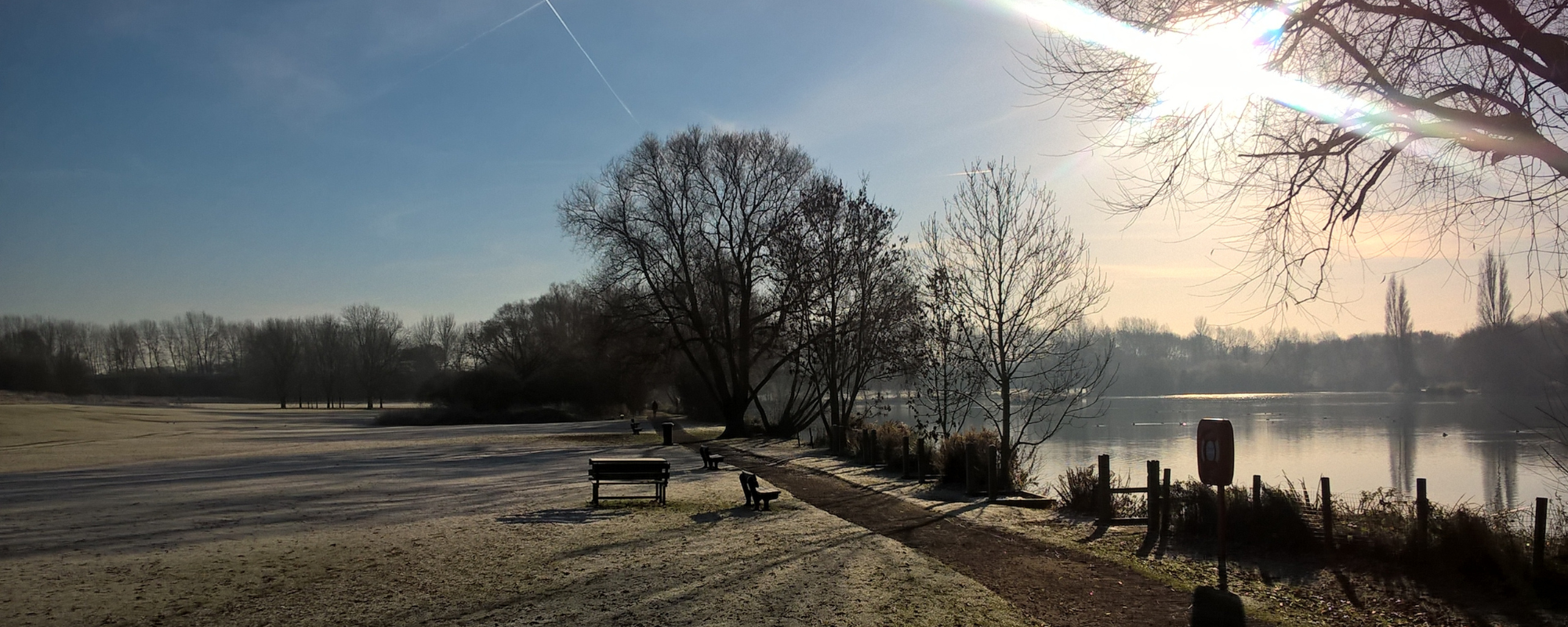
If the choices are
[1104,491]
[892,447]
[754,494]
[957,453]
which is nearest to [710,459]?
[892,447]

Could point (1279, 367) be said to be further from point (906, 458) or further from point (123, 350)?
point (123, 350)

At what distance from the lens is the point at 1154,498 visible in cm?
955

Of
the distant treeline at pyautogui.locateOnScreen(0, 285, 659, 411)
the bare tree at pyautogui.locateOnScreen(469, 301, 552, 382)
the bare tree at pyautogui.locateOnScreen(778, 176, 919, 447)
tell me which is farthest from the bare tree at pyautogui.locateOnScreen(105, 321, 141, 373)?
the bare tree at pyautogui.locateOnScreen(778, 176, 919, 447)

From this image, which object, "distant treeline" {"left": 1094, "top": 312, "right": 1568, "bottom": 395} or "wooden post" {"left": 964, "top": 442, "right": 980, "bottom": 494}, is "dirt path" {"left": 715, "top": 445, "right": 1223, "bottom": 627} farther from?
"distant treeline" {"left": 1094, "top": 312, "right": 1568, "bottom": 395}

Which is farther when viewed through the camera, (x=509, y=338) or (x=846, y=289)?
(x=509, y=338)

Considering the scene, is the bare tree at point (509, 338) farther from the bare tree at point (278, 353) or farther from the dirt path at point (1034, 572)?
the dirt path at point (1034, 572)

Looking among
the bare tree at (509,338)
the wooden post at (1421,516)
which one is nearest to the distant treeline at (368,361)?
the bare tree at (509,338)

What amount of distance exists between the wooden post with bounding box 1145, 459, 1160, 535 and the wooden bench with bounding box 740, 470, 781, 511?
4750 millimetres

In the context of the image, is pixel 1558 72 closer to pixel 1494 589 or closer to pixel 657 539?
pixel 1494 589

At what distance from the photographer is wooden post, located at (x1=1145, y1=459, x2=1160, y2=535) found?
945cm

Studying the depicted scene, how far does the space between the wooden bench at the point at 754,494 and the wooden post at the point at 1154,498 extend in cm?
475

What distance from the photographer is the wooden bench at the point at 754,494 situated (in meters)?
11.8

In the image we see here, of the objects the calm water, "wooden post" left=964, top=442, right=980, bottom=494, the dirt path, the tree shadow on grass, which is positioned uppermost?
"wooden post" left=964, top=442, right=980, bottom=494

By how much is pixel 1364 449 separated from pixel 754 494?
27.3 metres
